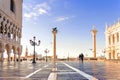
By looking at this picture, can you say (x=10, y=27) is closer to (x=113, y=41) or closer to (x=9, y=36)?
(x=9, y=36)

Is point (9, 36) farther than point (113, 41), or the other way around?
point (113, 41)

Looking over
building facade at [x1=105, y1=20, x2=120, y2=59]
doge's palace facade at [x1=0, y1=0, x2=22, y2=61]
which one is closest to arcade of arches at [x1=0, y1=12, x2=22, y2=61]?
doge's palace facade at [x1=0, y1=0, x2=22, y2=61]

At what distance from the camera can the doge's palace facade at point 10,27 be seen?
50.8 meters

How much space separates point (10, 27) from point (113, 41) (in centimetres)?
3827

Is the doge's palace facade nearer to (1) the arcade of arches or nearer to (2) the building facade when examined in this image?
(1) the arcade of arches

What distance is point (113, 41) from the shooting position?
83.5m

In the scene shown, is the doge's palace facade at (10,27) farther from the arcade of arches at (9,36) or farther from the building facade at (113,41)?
the building facade at (113,41)

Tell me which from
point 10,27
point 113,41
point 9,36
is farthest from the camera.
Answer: point 113,41

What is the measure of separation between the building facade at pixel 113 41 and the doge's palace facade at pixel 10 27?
96.3 feet

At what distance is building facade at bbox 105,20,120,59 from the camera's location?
253 feet

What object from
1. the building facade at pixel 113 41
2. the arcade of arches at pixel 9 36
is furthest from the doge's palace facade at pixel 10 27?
the building facade at pixel 113 41

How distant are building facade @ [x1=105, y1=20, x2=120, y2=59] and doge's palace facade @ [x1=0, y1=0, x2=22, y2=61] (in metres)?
29.4

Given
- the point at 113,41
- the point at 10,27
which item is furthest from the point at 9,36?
the point at 113,41

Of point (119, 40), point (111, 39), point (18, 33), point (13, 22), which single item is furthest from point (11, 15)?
point (111, 39)
